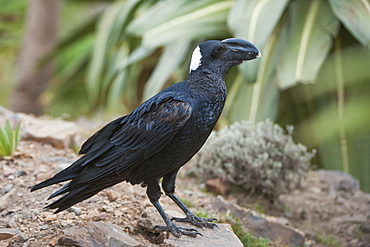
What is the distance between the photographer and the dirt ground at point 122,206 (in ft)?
9.23

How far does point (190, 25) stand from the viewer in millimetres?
4637

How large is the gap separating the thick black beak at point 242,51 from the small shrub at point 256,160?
1.25 metres

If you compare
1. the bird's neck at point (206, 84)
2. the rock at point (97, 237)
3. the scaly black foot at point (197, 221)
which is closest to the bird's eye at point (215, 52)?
the bird's neck at point (206, 84)

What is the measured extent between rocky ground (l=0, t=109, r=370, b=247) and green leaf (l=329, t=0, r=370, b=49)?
4.41ft

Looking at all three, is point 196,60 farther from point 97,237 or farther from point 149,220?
point 97,237

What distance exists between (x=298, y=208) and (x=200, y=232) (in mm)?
1580

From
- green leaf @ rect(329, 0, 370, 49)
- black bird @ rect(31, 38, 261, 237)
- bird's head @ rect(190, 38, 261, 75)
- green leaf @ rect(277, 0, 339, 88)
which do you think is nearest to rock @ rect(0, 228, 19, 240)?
black bird @ rect(31, 38, 261, 237)

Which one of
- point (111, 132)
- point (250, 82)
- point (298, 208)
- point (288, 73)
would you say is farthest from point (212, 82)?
point (298, 208)

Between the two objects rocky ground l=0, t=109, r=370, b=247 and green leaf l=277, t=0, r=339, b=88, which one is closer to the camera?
rocky ground l=0, t=109, r=370, b=247

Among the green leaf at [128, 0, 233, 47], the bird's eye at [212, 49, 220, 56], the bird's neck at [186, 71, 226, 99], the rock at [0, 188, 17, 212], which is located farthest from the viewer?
the green leaf at [128, 0, 233, 47]

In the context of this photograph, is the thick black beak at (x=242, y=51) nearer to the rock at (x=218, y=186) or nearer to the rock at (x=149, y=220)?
the rock at (x=149, y=220)

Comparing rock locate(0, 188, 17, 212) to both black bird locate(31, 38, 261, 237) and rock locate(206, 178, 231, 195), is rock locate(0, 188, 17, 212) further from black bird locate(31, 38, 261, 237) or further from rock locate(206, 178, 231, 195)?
rock locate(206, 178, 231, 195)

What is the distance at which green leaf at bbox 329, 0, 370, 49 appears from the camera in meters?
3.89

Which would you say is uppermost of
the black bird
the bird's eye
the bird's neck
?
the bird's eye
